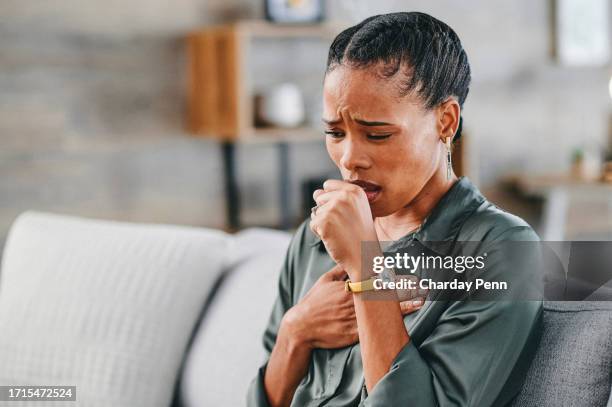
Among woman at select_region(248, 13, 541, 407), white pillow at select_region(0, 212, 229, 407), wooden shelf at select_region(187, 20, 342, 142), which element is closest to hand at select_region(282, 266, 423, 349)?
woman at select_region(248, 13, 541, 407)

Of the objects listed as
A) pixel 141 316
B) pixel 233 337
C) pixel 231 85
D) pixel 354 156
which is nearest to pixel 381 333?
pixel 354 156

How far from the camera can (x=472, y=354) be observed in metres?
0.88

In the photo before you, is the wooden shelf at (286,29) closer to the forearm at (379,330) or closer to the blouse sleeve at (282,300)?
the blouse sleeve at (282,300)

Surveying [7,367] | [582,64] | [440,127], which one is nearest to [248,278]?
[7,367]

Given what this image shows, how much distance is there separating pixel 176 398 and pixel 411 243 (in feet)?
2.51

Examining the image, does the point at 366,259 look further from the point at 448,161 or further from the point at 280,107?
the point at 280,107

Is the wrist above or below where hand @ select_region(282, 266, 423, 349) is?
above

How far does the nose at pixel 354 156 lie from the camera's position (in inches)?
37.6

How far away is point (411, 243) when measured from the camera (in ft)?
3.34

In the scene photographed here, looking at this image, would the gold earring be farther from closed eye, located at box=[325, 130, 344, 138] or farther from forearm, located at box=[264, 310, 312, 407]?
forearm, located at box=[264, 310, 312, 407]

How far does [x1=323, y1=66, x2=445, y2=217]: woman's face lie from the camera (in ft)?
3.08

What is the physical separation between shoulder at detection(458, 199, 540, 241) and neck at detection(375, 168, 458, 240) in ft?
0.19

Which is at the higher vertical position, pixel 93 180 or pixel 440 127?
pixel 440 127

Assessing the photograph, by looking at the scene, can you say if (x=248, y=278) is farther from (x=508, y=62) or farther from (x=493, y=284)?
(x=508, y=62)
